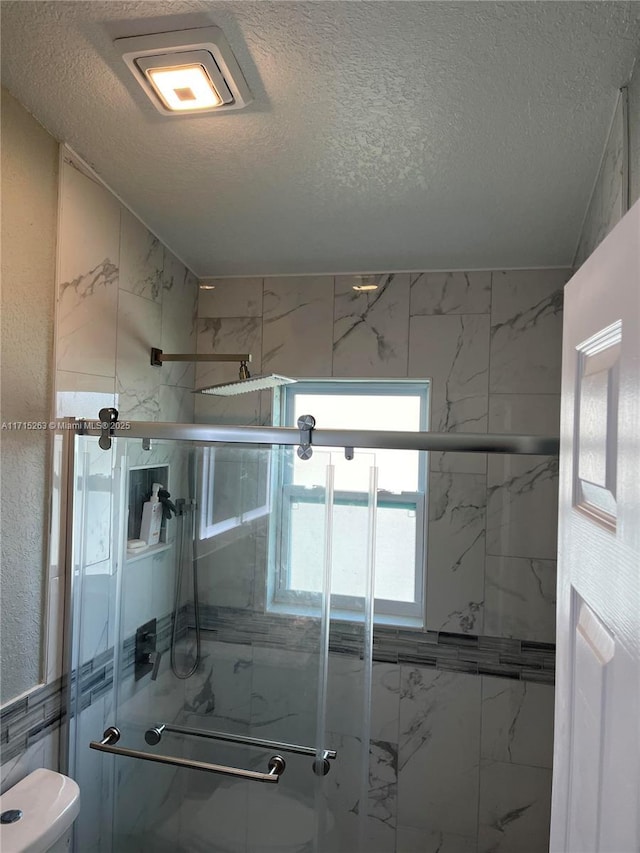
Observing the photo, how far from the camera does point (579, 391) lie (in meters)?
0.83

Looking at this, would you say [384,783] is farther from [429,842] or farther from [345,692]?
[345,692]

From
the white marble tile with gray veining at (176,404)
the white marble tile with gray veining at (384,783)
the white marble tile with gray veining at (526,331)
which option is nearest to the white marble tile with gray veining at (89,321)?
the white marble tile with gray veining at (176,404)

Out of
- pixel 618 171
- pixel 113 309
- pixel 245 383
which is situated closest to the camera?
pixel 618 171

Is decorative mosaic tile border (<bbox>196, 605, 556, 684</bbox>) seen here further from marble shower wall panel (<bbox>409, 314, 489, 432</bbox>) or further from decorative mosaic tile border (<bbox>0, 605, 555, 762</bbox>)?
marble shower wall panel (<bbox>409, 314, 489, 432</bbox>)

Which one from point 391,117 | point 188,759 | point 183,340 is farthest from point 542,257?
point 188,759

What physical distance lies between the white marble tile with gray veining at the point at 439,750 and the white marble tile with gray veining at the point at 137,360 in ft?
4.77

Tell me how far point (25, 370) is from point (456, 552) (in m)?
1.60

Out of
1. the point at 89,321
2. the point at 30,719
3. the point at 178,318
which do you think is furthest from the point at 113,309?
the point at 30,719

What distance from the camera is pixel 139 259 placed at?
1.92m

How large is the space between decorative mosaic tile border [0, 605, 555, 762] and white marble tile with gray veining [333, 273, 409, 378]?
107 centimetres

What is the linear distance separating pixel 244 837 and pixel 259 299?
194cm

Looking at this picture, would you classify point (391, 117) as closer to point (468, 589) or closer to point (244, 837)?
point (468, 589)

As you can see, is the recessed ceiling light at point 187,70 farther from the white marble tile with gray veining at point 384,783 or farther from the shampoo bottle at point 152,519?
the white marble tile with gray veining at point 384,783

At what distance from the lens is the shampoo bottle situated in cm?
164
